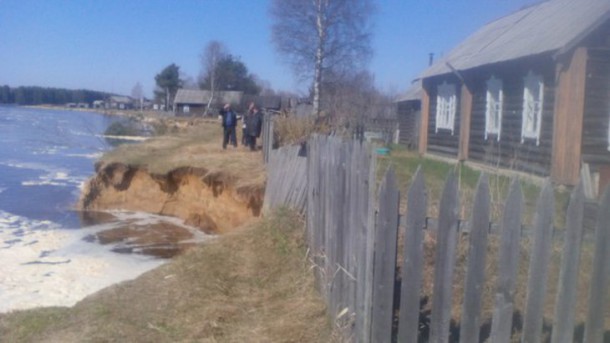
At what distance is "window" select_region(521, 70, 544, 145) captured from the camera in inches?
595

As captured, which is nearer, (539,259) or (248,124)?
(539,259)

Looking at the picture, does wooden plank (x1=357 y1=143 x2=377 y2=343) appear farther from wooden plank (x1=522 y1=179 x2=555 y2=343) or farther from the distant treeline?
the distant treeline

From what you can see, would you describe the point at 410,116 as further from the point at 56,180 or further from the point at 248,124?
the point at 56,180

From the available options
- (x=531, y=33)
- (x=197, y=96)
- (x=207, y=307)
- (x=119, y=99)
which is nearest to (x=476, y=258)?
(x=207, y=307)

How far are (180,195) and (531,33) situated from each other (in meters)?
10.9

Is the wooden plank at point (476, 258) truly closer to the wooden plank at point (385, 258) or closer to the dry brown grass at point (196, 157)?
the wooden plank at point (385, 258)

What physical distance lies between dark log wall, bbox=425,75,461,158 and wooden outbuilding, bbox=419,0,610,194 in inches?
1.4

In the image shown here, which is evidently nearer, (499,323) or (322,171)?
(499,323)

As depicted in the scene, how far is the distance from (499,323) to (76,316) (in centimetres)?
430

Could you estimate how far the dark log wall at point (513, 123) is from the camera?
14.4 metres

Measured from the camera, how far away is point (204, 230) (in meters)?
18.8

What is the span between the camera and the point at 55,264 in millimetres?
13859

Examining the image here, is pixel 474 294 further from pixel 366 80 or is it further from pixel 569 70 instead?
pixel 366 80

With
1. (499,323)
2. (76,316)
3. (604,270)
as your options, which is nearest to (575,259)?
(604,270)
